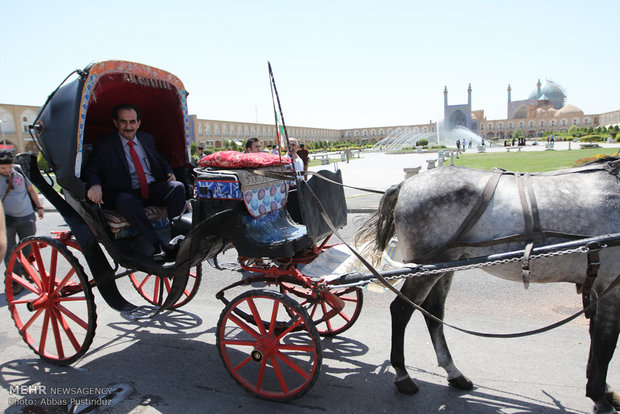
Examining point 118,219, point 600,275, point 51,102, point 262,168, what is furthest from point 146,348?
→ point 600,275

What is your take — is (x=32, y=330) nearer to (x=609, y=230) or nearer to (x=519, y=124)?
(x=609, y=230)

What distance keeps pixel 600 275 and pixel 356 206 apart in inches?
352

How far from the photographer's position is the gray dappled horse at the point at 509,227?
2.76 m

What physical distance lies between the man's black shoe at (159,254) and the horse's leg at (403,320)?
6.77ft

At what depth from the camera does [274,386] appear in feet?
11.3

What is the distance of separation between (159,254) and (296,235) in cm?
127

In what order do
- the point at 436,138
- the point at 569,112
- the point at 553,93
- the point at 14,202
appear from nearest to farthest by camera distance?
1. the point at 14,202
2. the point at 436,138
3. the point at 569,112
4. the point at 553,93

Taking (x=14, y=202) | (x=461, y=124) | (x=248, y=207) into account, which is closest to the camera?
(x=248, y=207)

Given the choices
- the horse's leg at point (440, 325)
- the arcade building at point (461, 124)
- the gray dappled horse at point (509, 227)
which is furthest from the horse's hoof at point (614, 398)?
the arcade building at point (461, 124)

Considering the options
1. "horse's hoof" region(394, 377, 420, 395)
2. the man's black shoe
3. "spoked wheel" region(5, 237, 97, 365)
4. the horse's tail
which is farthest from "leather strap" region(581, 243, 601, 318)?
"spoked wheel" region(5, 237, 97, 365)

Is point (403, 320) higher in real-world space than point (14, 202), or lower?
lower

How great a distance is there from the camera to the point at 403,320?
3.32 m

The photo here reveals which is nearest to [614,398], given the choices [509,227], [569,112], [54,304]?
[509,227]

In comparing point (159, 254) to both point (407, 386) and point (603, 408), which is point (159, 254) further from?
point (603, 408)
